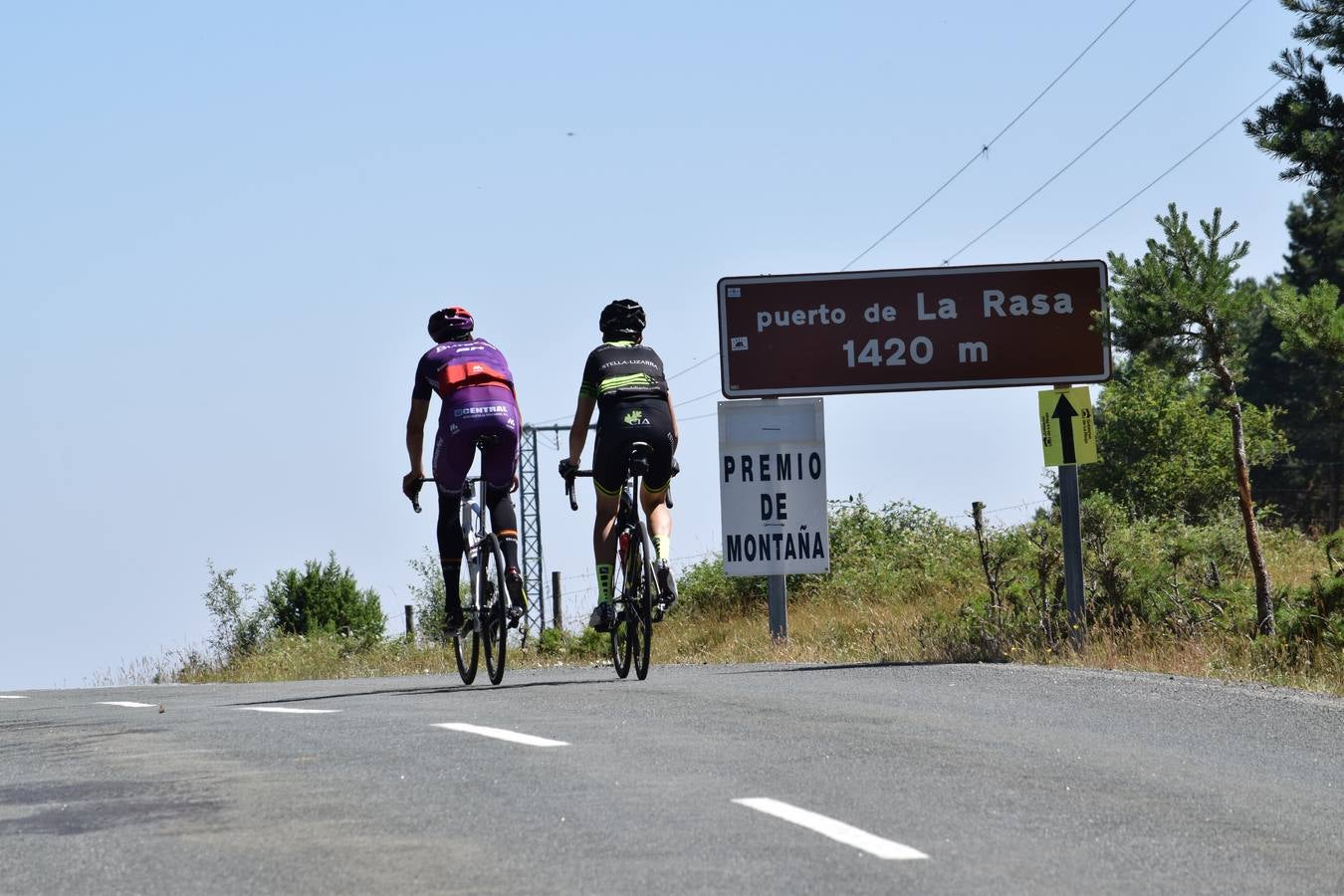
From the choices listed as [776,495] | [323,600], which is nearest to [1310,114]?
[776,495]

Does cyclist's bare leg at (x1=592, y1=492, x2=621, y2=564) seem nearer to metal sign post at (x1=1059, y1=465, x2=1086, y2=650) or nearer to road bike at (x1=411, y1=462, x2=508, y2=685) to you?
road bike at (x1=411, y1=462, x2=508, y2=685)

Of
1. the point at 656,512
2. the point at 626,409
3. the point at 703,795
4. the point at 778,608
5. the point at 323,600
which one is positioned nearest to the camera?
the point at 703,795

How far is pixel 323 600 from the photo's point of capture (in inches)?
2184

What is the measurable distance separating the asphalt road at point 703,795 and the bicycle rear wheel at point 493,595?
29.4 inches

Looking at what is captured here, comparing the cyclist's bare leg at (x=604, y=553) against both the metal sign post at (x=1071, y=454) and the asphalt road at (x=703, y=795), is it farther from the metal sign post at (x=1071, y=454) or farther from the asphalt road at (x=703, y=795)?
the metal sign post at (x=1071, y=454)

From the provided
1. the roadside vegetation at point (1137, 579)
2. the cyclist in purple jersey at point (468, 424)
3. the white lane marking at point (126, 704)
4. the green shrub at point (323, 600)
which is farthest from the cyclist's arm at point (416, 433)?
the green shrub at point (323, 600)

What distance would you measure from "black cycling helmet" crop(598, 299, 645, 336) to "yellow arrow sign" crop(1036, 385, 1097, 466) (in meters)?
5.19

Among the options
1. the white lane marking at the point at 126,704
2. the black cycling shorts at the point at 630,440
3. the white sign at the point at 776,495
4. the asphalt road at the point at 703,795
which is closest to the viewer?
the asphalt road at the point at 703,795

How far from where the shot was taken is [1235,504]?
39031 mm

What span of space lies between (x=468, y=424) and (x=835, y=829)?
19.2 ft

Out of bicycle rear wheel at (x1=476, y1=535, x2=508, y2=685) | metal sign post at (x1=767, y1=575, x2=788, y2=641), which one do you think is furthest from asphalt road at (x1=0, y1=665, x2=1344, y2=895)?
metal sign post at (x1=767, y1=575, x2=788, y2=641)

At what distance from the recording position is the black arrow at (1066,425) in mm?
16062

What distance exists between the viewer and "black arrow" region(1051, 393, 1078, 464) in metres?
16.1

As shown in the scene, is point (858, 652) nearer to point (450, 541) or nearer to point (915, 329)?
point (915, 329)
